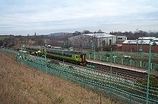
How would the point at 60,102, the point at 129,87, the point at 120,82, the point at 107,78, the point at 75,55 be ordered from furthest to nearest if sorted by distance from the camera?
the point at 75,55 < the point at 107,78 < the point at 120,82 < the point at 129,87 < the point at 60,102

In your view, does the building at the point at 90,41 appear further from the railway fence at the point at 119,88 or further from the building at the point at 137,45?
the railway fence at the point at 119,88

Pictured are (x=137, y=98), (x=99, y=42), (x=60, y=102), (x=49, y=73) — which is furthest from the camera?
(x=99, y=42)

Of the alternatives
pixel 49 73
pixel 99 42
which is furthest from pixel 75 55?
pixel 99 42

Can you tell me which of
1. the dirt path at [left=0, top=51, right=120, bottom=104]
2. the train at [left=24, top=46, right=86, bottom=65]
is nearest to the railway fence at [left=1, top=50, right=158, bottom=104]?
the dirt path at [left=0, top=51, right=120, bottom=104]

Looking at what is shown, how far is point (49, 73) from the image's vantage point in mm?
30078

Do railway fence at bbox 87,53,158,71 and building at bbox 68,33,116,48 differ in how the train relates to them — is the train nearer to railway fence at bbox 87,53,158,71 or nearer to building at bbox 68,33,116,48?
railway fence at bbox 87,53,158,71

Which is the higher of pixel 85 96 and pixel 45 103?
pixel 45 103

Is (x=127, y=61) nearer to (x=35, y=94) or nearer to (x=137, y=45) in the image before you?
(x=137, y=45)

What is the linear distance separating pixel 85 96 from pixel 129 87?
3.93 m

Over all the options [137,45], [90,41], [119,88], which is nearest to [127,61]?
[119,88]

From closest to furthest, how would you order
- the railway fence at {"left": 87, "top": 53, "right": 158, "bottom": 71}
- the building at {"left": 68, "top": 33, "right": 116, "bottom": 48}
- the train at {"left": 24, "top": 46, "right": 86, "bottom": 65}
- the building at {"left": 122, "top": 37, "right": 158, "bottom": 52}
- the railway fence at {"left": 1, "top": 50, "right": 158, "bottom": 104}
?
1. the railway fence at {"left": 1, "top": 50, "right": 158, "bottom": 104}
2. the railway fence at {"left": 87, "top": 53, "right": 158, "bottom": 71}
3. the train at {"left": 24, "top": 46, "right": 86, "bottom": 65}
4. the building at {"left": 122, "top": 37, "right": 158, "bottom": 52}
5. the building at {"left": 68, "top": 33, "right": 116, "bottom": 48}

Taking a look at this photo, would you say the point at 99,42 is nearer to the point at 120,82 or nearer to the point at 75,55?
the point at 75,55

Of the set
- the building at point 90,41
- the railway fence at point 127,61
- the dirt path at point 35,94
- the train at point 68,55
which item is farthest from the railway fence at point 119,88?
the building at point 90,41

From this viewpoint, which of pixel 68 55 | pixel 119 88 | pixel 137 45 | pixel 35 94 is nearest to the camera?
pixel 35 94
